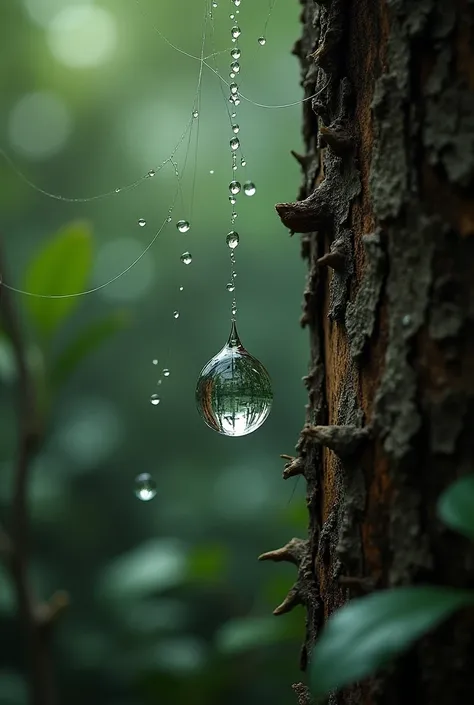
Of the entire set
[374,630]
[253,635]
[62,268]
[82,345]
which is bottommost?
[253,635]

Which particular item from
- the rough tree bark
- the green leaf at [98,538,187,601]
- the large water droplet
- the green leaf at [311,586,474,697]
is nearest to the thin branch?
the green leaf at [98,538,187,601]

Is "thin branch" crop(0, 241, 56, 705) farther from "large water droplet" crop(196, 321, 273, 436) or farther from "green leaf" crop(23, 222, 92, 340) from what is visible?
"large water droplet" crop(196, 321, 273, 436)

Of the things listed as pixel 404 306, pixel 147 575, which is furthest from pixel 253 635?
pixel 404 306

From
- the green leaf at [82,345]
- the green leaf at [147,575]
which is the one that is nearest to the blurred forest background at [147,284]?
the green leaf at [147,575]

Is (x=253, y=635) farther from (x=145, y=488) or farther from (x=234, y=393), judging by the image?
(x=234, y=393)

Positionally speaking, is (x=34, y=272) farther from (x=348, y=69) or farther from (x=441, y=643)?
(x=441, y=643)

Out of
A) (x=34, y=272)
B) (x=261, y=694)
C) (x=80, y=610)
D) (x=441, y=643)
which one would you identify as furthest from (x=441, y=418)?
(x=80, y=610)

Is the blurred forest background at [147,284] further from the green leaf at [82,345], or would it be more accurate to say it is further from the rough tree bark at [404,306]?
the rough tree bark at [404,306]
